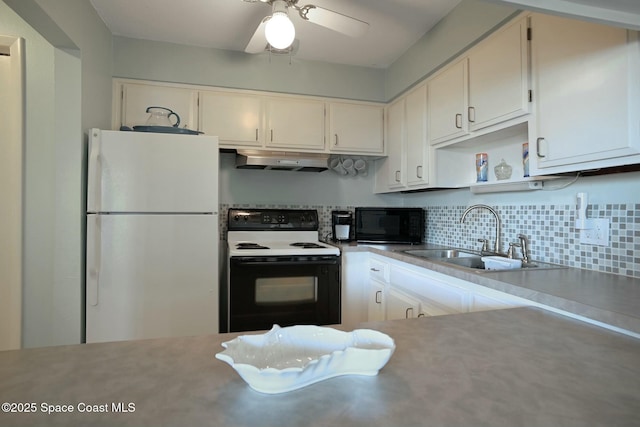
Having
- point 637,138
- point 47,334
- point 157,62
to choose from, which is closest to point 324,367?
point 637,138

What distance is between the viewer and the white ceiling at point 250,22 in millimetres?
2033

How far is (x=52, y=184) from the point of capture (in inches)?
72.8

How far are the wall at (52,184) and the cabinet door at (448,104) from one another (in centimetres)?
215

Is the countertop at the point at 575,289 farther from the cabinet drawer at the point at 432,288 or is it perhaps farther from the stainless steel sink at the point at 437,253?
the stainless steel sink at the point at 437,253

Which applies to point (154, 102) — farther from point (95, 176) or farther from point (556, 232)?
point (556, 232)

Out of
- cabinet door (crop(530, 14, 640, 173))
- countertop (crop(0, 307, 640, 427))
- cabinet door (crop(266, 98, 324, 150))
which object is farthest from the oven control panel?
countertop (crop(0, 307, 640, 427))

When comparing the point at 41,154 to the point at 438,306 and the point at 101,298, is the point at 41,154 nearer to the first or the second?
the point at 101,298

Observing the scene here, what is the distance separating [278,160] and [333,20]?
1.07 meters

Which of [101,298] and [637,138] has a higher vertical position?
[637,138]

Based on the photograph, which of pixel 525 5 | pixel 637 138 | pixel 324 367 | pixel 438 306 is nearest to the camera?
pixel 324 367

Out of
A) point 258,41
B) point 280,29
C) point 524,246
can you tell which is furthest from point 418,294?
point 258,41

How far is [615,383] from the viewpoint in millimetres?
593

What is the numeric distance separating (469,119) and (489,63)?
0.98 ft

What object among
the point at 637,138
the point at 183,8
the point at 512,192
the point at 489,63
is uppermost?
the point at 183,8
